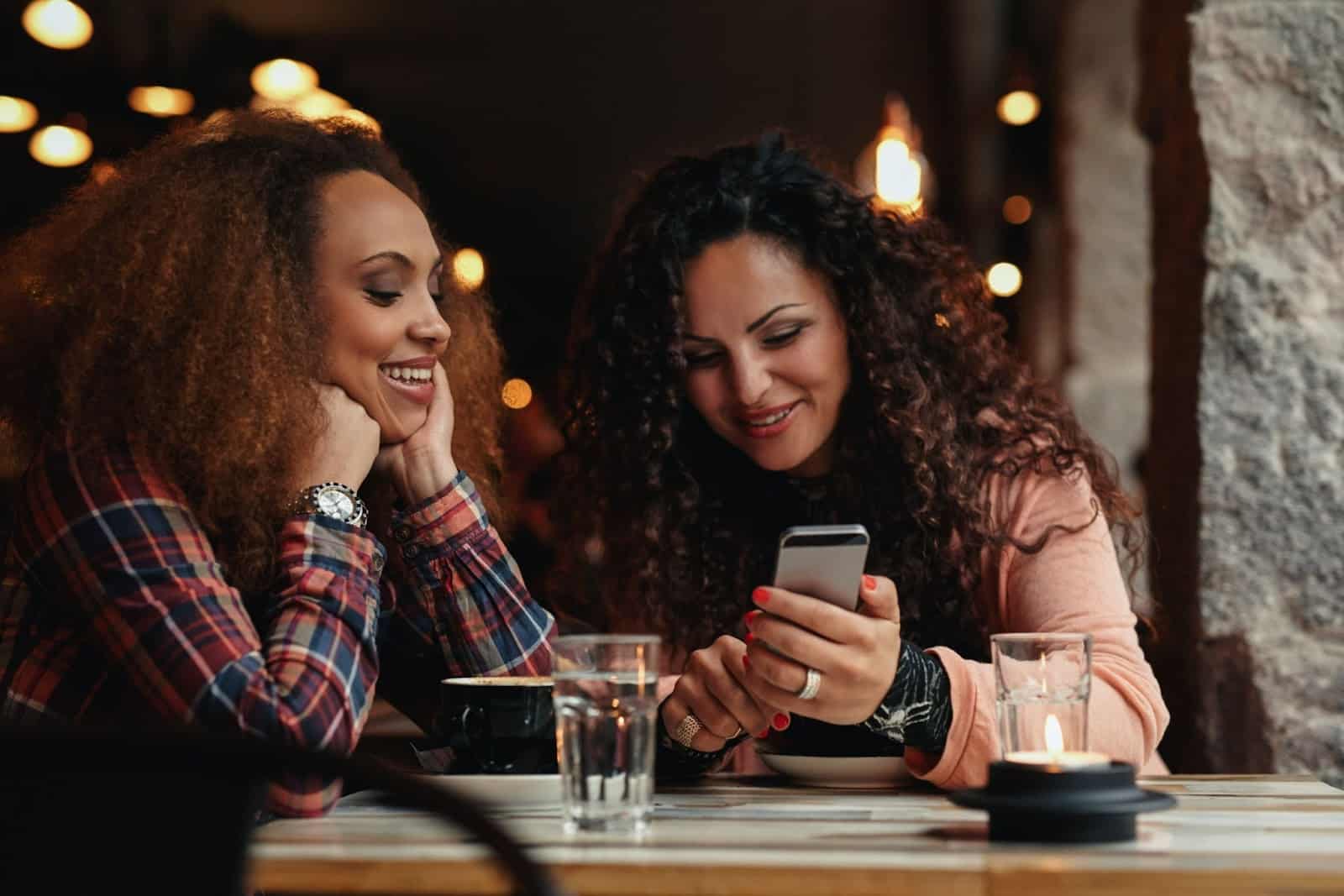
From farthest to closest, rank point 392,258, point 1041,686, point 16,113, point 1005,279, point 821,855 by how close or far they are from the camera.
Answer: point 1005,279, point 16,113, point 392,258, point 1041,686, point 821,855

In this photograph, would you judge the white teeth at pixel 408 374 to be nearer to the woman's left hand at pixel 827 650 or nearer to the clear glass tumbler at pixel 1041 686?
the woman's left hand at pixel 827 650

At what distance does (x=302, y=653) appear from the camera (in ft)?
4.98

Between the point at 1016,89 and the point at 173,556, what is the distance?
219 inches

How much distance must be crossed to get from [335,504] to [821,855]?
80 centimetres

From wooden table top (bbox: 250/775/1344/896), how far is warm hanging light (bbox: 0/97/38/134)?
212 inches

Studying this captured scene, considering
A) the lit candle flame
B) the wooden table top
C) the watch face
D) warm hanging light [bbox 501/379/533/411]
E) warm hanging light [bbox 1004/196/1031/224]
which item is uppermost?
warm hanging light [bbox 501/379/533/411]

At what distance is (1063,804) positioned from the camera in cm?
120

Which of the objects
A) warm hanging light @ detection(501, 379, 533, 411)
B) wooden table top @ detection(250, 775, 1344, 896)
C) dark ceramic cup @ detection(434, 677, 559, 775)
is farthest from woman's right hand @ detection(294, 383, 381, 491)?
warm hanging light @ detection(501, 379, 533, 411)

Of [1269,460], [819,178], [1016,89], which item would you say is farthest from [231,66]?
[1269,460]

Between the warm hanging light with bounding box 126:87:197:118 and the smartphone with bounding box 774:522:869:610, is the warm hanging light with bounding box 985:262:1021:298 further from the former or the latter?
the smartphone with bounding box 774:522:869:610

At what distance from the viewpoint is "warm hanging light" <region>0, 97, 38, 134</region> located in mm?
6029

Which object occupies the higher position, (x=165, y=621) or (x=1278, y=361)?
(x=1278, y=361)

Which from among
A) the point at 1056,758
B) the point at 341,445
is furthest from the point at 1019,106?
the point at 1056,758

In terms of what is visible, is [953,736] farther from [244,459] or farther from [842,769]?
[244,459]
